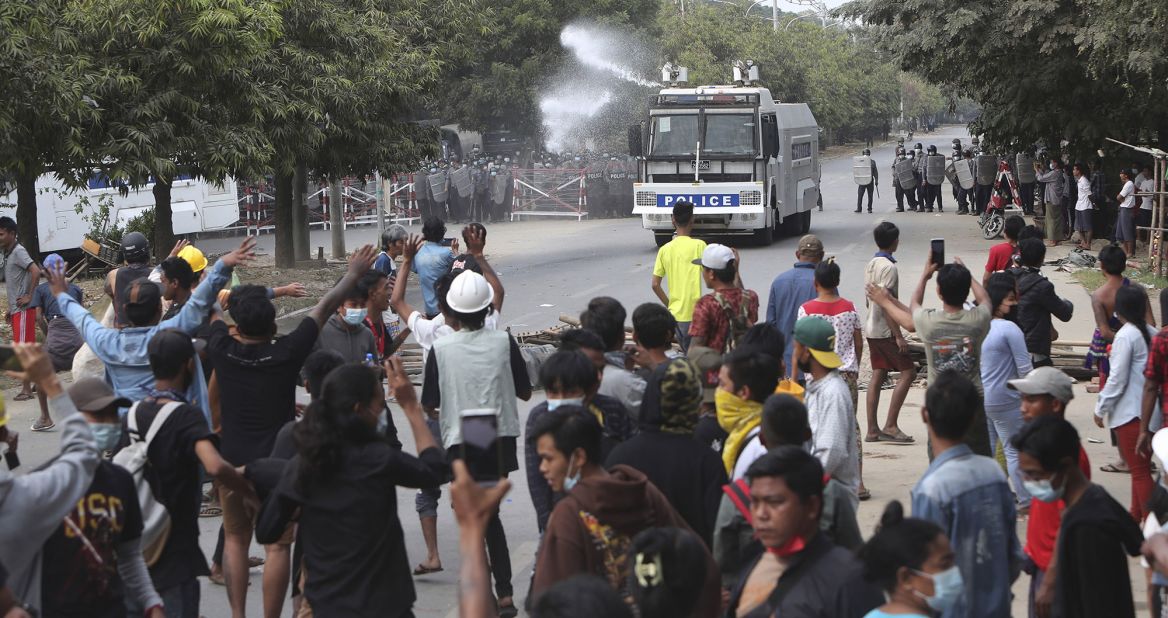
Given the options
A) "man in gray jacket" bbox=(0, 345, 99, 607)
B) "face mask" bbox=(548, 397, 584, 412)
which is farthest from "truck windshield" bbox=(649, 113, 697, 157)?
"man in gray jacket" bbox=(0, 345, 99, 607)

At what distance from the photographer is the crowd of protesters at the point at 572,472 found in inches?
141

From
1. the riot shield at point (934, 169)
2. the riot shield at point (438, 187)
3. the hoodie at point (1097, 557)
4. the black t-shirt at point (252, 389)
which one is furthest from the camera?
the riot shield at point (438, 187)

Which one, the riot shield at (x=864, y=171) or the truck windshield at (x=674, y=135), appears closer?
the truck windshield at (x=674, y=135)

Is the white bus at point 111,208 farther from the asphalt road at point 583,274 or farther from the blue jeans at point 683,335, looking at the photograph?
Answer: the blue jeans at point 683,335

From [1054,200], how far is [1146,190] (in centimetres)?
322

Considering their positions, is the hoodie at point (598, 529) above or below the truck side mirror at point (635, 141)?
below

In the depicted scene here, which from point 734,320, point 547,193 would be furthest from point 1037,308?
point 547,193

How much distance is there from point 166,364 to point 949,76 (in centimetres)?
2145

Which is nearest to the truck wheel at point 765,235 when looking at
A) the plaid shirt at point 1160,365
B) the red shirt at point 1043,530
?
the plaid shirt at point 1160,365

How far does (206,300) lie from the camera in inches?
248

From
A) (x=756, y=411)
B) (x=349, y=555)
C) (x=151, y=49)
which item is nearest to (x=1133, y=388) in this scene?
(x=756, y=411)

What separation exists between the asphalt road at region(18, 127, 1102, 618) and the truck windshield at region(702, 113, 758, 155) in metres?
1.90

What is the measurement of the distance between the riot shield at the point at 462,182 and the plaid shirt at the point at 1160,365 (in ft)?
94.0

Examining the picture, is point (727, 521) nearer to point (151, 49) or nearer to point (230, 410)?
point (230, 410)
